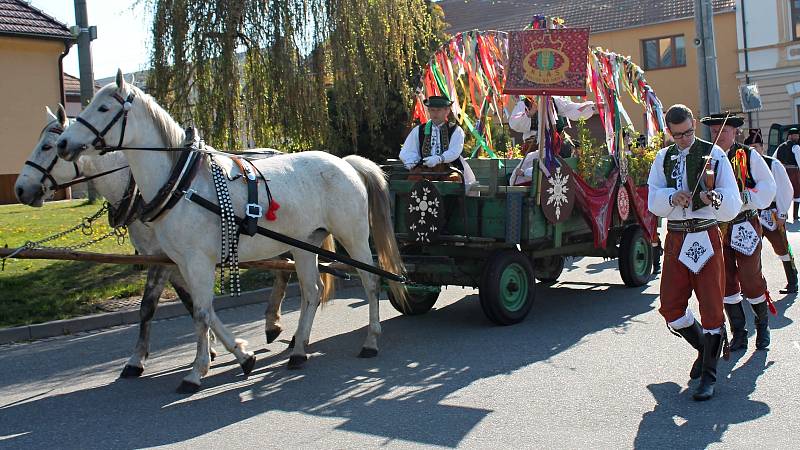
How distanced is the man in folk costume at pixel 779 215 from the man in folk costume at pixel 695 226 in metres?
2.54

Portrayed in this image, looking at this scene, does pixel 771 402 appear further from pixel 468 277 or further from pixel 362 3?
pixel 362 3

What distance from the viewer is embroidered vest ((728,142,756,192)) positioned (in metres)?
6.96

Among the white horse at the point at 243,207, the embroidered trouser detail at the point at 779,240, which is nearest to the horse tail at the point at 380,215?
the white horse at the point at 243,207

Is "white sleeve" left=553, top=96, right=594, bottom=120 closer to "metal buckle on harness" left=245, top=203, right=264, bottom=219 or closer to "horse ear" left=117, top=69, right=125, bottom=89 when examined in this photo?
"metal buckle on harness" left=245, top=203, right=264, bottom=219

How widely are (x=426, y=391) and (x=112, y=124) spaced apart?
283 centimetres

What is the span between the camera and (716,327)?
5855 millimetres

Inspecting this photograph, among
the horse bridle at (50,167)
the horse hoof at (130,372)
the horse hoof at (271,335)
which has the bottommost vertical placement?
the horse hoof at (130,372)

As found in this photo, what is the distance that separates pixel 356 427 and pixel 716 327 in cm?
240

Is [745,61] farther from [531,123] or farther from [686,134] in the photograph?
[686,134]

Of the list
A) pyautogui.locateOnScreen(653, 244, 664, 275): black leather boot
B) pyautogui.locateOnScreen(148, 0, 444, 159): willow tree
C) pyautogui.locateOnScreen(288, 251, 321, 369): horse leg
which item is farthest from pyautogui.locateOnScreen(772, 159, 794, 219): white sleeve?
pyautogui.locateOnScreen(148, 0, 444, 159): willow tree

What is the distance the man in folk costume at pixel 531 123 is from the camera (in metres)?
9.05

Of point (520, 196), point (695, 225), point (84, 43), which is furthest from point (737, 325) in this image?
point (84, 43)

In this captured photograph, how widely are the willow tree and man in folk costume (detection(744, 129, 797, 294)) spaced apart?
18.2 feet

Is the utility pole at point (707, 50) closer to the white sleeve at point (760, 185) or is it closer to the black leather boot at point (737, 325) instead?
the white sleeve at point (760, 185)
